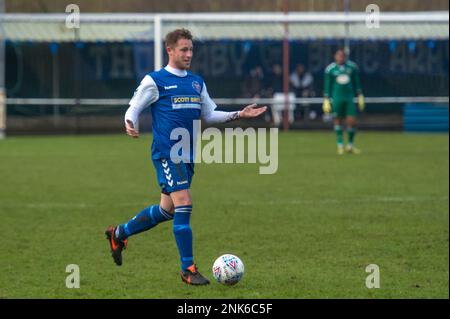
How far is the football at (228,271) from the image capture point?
8234 mm

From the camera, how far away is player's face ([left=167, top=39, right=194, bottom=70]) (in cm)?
845

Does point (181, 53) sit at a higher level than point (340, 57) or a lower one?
lower

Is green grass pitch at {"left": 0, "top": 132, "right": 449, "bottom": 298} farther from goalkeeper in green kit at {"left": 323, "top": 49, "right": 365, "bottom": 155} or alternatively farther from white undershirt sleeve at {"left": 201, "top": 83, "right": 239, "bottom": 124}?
white undershirt sleeve at {"left": 201, "top": 83, "right": 239, "bottom": 124}

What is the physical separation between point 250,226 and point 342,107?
11.1 m

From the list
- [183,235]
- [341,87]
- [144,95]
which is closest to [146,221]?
[183,235]

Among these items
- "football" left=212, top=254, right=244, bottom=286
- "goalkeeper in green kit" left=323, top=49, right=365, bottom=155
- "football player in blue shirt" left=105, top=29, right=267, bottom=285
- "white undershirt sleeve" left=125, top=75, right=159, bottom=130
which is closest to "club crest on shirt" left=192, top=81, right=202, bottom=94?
"football player in blue shirt" left=105, top=29, right=267, bottom=285

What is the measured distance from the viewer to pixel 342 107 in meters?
22.6

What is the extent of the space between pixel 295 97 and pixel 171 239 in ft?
65.4

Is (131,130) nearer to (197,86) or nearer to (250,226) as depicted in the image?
(197,86)

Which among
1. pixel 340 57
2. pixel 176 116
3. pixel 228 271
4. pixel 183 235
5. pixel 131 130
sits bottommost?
pixel 228 271
